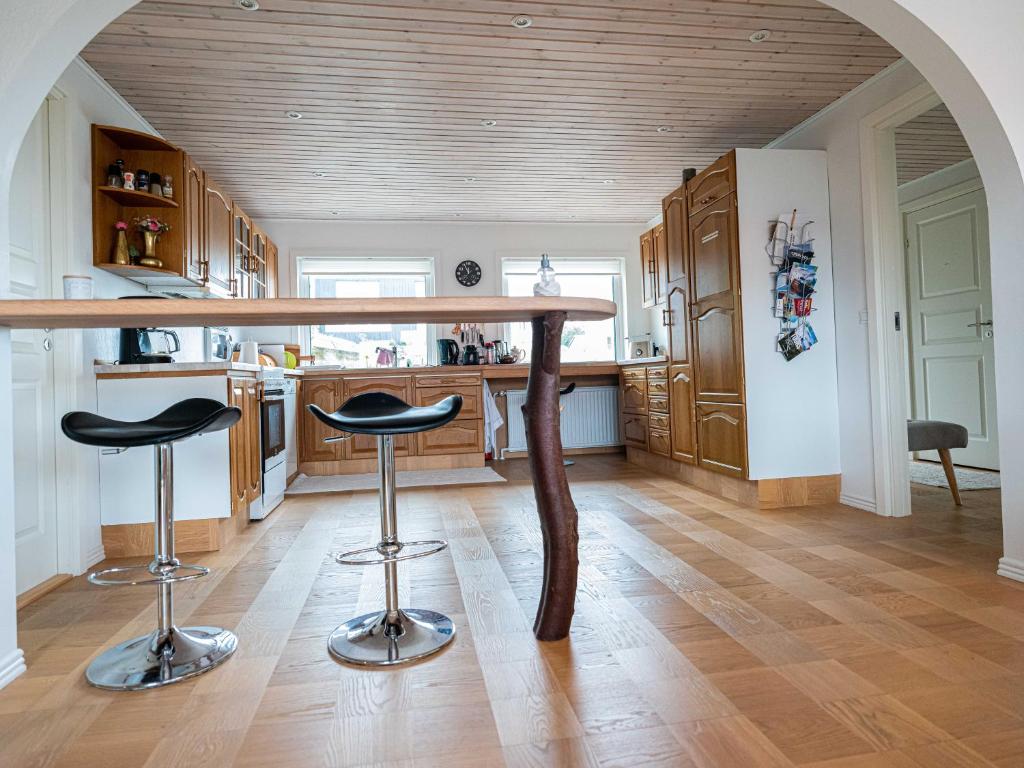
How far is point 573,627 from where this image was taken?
177 centimetres

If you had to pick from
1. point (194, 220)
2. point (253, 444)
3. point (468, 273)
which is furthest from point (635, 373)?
point (194, 220)

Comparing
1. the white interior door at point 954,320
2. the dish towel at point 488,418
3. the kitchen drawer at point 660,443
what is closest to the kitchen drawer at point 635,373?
the kitchen drawer at point 660,443

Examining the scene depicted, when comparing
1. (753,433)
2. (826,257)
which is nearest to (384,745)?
(753,433)

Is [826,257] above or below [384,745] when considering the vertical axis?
above

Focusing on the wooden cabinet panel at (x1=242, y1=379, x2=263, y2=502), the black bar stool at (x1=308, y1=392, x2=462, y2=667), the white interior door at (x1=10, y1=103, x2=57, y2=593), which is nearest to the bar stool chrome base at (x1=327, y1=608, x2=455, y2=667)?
the black bar stool at (x1=308, y1=392, x2=462, y2=667)

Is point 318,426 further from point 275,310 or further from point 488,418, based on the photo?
point 275,310

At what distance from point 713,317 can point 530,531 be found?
1.75 m

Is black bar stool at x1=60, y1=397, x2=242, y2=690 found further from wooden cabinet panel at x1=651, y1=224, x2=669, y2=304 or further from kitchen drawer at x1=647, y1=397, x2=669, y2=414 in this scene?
wooden cabinet panel at x1=651, y1=224, x2=669, y2=304

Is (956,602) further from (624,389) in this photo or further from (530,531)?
(624,389)

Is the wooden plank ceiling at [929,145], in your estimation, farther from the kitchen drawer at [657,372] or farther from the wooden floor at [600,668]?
the wooden floor at [600,668]

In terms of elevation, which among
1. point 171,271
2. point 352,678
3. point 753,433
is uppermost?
point 171,271

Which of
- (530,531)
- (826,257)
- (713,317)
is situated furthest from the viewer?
(713,317)

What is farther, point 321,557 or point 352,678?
point 321,557

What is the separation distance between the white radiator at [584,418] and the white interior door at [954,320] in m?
2.54
